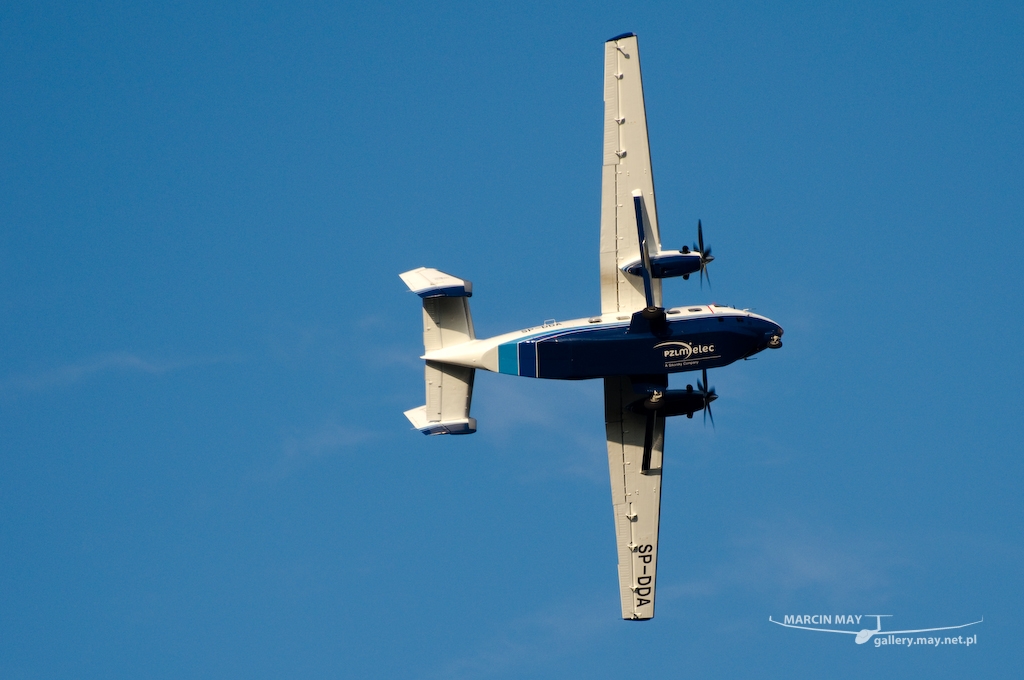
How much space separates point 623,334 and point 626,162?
647 cm

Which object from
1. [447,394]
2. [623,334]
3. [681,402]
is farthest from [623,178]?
[447,394]

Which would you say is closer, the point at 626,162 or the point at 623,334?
the point at 623,334

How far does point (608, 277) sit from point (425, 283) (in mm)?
7002

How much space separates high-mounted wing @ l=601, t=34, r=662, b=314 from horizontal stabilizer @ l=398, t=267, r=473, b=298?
5.79 meters

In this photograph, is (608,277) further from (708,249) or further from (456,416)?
(456,416)

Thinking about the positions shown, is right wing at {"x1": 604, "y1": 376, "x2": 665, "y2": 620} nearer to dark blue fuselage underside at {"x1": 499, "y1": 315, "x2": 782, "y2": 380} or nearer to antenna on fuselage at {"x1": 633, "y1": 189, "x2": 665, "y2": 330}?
dark blue fuselage underside at {"x1": 499, "y1": 315, "x2": 782, "y2": 380}

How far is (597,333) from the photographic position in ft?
163

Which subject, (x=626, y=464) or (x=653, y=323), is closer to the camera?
(x=653, y=323)

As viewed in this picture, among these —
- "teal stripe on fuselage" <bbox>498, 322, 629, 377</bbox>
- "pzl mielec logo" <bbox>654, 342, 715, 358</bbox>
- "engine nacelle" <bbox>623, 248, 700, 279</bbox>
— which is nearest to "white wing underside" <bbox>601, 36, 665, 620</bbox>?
"engine nacelle" <bbox>623, 248, 700, 279</bbox>

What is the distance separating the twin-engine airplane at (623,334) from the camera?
49219 mm

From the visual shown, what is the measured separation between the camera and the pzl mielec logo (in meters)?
49.2

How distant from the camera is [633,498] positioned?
5388cm

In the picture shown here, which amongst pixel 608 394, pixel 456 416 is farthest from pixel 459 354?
pixel 608 394

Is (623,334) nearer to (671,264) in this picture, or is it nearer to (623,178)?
(671,264)
